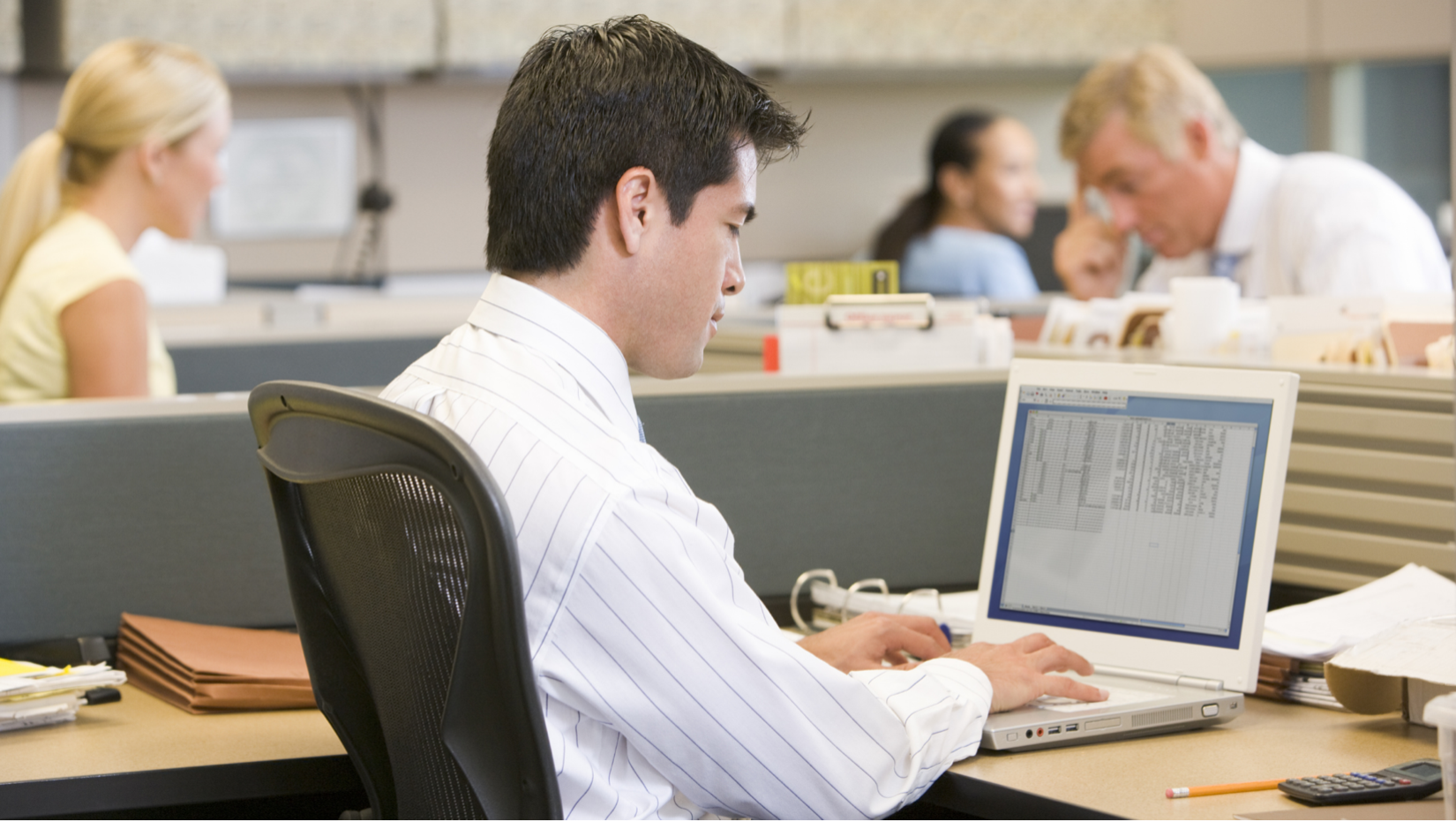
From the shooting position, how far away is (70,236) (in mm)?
2449

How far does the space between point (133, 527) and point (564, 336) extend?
0.71 m

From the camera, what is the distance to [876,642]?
4.38ft

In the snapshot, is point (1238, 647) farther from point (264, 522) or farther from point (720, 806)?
point (264, 522)

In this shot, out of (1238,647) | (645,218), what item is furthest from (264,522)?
(1238,647)

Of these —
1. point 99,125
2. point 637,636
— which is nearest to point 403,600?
point 637,636

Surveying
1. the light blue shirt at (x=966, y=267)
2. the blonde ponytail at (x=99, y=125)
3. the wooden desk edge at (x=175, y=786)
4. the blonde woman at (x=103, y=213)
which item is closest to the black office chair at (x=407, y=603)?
the wooden desk edge at (x=175, y=786)

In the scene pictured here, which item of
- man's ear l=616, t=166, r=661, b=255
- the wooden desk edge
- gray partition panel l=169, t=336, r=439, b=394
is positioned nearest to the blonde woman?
gray partition panel l=169, t=336, r=439, b=394

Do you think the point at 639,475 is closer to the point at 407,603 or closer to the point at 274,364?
the point at 407,603

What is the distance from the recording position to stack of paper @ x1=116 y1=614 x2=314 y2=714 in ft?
4.55

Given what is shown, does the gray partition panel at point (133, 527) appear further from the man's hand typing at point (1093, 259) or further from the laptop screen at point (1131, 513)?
the man's hand typing at point (1093, 259)

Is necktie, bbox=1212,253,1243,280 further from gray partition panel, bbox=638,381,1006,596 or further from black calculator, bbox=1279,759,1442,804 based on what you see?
black calculator, bbox=1279,759,1442,804

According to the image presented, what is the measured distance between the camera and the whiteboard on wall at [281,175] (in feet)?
15.9

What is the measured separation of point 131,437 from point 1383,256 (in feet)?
6.95

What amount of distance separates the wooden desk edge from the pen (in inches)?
26.5
